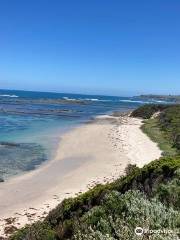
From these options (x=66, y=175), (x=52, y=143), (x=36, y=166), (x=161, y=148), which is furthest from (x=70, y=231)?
(x=52, y=143)

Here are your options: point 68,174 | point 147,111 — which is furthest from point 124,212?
point 147,111

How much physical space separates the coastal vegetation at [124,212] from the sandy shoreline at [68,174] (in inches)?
144

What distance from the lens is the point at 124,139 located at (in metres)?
38.0

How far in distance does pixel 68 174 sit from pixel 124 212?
597 inches

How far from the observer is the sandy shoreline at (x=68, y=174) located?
54.3 ft

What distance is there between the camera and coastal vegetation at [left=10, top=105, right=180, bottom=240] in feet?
22.0

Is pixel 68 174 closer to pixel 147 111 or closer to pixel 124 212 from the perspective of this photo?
pixel 124 212

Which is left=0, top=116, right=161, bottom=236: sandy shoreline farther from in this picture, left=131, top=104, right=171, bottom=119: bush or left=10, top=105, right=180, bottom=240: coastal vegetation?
left=131, top=104, right=171, bottom=119: bush

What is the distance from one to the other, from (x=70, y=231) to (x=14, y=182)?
11.3 meters

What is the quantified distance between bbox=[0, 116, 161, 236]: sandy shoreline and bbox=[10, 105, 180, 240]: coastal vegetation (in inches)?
144

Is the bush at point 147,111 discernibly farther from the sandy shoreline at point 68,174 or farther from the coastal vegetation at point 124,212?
the coastal vegetation at point 124,212

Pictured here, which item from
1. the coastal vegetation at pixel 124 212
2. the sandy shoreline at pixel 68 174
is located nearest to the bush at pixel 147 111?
the sandy shoreline at pixel 68 174

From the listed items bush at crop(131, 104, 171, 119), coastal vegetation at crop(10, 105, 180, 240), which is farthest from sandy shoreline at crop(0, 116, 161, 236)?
bush at crop(131, 104, 171, 119)

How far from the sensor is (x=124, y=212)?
313 inches
